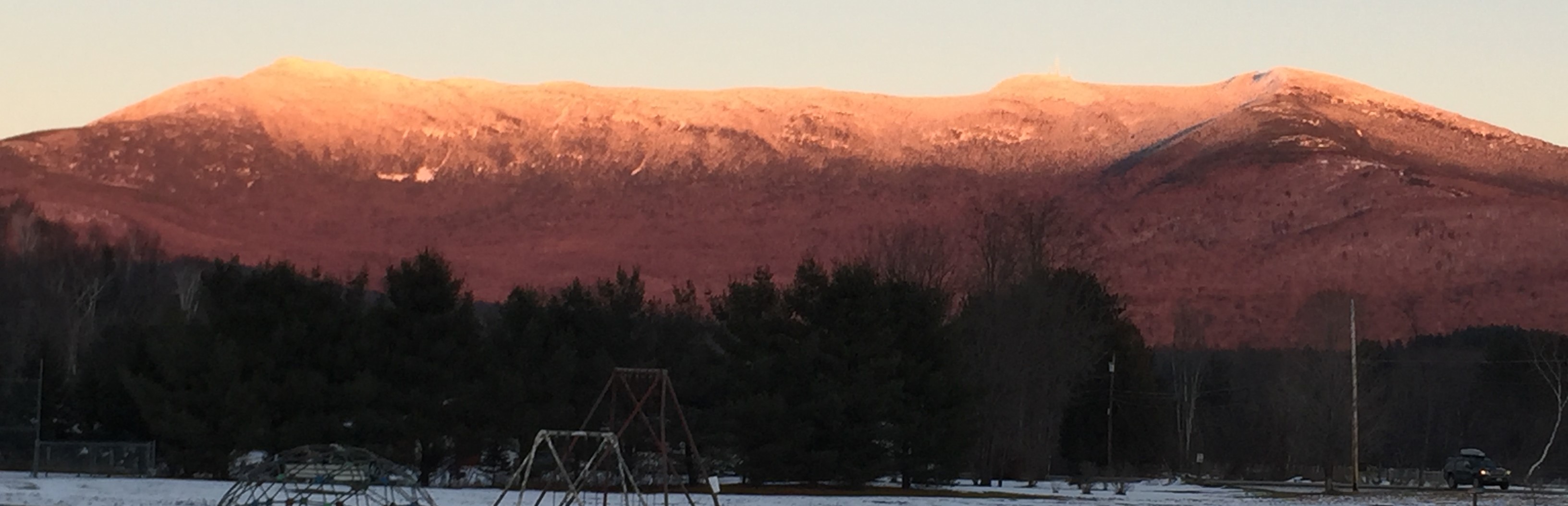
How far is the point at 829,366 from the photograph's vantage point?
2356 inches

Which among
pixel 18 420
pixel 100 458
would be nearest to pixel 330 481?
pixel 100 458

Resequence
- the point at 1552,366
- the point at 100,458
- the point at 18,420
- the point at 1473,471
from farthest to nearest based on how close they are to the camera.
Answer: the point at 1552,366 → the point at 1473,471 → the point at 18,420 → the point at 100,458

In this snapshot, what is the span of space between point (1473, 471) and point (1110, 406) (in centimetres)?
1746

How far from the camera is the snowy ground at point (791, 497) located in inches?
1660

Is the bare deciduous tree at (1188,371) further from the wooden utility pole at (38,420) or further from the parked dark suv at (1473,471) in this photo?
the wooden utility pole at (38,420)

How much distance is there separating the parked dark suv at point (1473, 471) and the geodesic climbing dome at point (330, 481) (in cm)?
4470

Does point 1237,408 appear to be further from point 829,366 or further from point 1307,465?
point 829,366

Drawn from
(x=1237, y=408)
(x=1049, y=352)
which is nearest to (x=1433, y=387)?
(x=1237, y=408)

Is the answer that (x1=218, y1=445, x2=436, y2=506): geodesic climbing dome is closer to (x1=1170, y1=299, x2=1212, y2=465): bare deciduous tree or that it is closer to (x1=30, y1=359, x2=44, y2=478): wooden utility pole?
(x1=30, y1=359, x2=44, y2=478): wooden utility pole

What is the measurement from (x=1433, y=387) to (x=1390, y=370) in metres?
2.79

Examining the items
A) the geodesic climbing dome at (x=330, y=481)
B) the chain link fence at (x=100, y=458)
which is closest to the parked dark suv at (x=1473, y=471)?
the geodesic climbing dome at (x=330, y=481)

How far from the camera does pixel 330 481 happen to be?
3853cm

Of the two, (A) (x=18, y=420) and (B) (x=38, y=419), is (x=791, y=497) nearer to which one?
(B) (x=38, y=419)

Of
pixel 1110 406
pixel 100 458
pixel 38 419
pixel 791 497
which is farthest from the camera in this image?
pixel 1110 406
